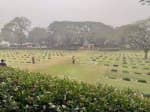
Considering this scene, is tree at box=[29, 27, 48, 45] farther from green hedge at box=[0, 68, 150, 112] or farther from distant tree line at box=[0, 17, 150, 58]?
green hedge at box=[0, 68, 150, 112]

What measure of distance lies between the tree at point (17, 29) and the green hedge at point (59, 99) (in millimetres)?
138470

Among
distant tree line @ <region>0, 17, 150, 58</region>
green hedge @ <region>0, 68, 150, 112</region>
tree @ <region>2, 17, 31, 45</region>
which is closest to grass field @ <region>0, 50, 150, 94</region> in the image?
green hedge @ <region>0, 68, 150, 112</region>

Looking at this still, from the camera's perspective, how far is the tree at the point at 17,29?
147 metres

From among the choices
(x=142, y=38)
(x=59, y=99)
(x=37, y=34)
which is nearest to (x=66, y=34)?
(x=37, y=34)

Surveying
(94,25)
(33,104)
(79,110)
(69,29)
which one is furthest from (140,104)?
(94,25)

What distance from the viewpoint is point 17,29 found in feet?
487

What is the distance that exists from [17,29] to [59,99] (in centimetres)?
14209

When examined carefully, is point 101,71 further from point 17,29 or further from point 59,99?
point 17,29

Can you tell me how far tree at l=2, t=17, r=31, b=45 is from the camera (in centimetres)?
14688

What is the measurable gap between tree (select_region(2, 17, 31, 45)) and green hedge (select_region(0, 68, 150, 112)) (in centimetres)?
13847

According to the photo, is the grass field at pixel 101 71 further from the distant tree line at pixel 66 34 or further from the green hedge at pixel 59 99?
the distant tree line at pixel 66 34

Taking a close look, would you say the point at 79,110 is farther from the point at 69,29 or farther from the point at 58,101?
the point at 69,29

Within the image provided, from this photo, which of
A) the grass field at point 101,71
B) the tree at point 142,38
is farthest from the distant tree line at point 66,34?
the grass field at point 101,71

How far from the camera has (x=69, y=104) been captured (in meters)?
8.31
